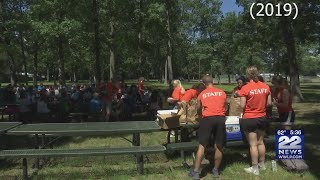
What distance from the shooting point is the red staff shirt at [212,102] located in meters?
7.39

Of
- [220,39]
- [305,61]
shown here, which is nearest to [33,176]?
[220,39]

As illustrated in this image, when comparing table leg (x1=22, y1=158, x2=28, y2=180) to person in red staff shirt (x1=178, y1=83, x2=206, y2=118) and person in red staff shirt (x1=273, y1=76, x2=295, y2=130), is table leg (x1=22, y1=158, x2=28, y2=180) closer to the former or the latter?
person in red staff shirt (x1=178, y1=83, x2=206, y2=118)

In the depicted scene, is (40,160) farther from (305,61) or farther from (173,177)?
(305,61)

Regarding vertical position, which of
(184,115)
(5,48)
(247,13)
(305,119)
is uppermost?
(247,13)

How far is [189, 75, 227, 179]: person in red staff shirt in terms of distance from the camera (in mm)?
7355

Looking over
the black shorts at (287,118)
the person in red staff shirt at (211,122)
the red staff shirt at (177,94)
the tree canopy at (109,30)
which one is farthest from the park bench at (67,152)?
the tree canopy at (109,30)

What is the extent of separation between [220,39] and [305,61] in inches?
1650

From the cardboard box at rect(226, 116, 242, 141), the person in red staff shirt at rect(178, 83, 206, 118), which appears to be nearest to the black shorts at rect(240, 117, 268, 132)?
the cardboard box at rect(226, 116, 242, 141)

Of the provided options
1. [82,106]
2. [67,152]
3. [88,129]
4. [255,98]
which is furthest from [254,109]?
[82,106]

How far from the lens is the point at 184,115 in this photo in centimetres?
910

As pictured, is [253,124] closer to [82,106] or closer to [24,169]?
[24,169]

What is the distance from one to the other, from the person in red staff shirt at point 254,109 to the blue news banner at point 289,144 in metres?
0.34

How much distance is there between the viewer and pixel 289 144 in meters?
7.79

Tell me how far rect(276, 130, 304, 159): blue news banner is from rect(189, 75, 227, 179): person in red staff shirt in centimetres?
107
